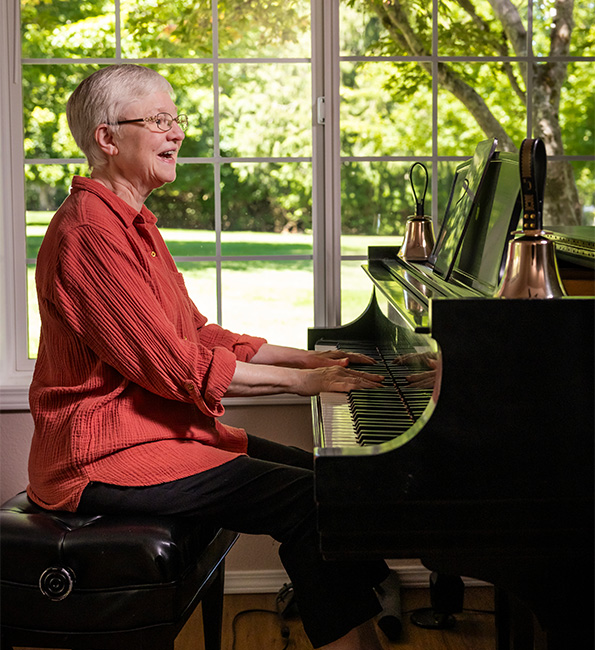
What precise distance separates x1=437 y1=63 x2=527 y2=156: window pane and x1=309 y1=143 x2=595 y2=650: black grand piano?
5.65 ft

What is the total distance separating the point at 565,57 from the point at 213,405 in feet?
6.60

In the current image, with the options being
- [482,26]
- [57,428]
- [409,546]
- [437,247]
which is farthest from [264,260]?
[409,546]

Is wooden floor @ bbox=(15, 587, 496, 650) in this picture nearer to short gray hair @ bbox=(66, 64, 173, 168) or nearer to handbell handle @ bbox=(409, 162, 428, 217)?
handbell handle @ bbox=(409, 162, 428, 217)

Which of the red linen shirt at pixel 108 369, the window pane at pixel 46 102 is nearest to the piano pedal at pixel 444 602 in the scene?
the red linen shirt at pixel 108 369

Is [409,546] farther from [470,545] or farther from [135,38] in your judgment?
[135,38]

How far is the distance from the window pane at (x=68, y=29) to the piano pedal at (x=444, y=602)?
2193 mm

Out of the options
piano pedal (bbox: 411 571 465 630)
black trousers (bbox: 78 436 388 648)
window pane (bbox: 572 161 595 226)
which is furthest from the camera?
window pane (bbox: 572 161 595 226)

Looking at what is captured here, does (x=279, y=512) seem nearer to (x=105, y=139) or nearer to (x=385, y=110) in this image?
(x=105, y=139)

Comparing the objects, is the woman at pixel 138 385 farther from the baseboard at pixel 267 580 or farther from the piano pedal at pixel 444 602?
the baseboard at pixel 267 580

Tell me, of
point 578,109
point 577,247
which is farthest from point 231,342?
point 578,109

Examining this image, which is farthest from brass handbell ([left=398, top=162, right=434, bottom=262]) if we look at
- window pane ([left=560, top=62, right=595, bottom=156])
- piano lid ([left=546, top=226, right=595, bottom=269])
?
window pane ([left=560, top=62, right=595, bottom=156])

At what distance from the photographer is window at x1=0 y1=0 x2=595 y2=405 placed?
9.39ft

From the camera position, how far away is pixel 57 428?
71.6 inches

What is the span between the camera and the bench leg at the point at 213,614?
7.07 ft
